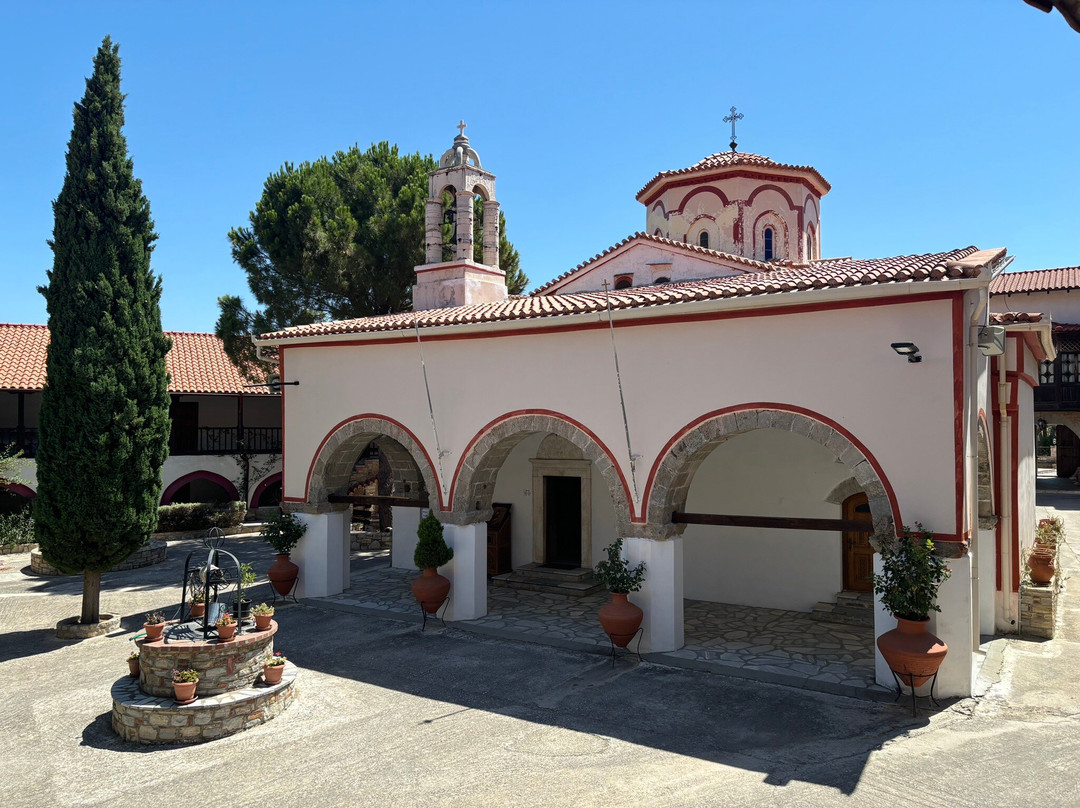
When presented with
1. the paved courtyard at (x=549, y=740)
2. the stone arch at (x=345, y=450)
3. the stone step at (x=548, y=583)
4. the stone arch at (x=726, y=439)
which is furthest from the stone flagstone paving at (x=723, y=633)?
the stone arch at (x=345, y=450)

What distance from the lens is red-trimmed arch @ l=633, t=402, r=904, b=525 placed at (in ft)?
28.4

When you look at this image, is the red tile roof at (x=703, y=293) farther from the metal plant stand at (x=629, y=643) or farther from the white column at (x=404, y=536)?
the white column at (x=404, y=536)

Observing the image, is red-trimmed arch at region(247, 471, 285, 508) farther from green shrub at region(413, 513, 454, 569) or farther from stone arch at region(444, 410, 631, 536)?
stone arch at region(444, 410, 631, 536)

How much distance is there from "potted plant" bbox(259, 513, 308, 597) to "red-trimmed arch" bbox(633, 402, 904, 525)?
20.8 ft

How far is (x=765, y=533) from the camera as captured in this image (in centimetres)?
1295

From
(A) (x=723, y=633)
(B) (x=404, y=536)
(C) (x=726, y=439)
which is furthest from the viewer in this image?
(B) (x=404, y=536)

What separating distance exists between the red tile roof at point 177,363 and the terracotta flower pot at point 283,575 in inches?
355

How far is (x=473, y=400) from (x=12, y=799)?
23.5 feet

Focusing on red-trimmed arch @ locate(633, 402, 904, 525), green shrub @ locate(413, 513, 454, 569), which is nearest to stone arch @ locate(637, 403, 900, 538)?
red-trimmed arch @ locate(633, 402, 904, 525)

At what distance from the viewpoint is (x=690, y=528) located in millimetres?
13805

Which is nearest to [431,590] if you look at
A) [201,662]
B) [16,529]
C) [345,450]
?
[345,450]

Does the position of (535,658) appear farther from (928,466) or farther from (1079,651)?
(1079,651)

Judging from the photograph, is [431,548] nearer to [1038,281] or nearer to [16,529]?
[16,529]

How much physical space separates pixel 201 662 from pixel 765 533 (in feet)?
28.0
